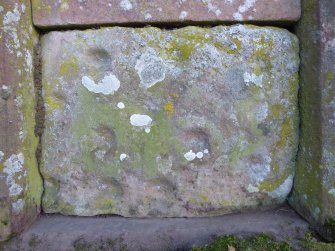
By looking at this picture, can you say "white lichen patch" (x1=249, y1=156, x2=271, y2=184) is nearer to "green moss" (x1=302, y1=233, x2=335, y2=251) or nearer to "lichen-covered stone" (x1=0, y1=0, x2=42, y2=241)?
"green moss" (x1=302, y1=233, x2=335, y2=251)

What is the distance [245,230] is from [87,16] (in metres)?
1.06

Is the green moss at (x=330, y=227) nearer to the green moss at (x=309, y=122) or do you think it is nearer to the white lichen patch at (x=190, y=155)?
the green moss at (x=309, y=122)

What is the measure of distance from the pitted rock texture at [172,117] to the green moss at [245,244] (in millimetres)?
207

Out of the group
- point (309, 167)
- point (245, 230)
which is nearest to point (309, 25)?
point (309, 167)

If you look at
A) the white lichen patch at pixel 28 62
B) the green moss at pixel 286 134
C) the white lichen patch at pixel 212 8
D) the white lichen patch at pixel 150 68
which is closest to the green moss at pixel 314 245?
the green moss at pixel 286 134

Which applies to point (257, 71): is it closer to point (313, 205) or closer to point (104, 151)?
point (313, 205)

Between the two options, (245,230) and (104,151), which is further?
(104,151)

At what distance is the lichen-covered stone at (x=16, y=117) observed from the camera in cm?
133

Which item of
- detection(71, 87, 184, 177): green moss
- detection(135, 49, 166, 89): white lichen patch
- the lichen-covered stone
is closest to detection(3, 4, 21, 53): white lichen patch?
the lichen-covered stone

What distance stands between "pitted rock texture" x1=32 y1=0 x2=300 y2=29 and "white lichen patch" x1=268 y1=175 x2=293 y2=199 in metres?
0.66

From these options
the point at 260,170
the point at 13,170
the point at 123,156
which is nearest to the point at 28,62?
the point at 13,170

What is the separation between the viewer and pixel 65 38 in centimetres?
150

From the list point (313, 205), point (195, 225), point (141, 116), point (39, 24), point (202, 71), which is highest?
point (39, 24)

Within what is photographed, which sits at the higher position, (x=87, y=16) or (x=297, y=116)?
(x=87, y=16)
